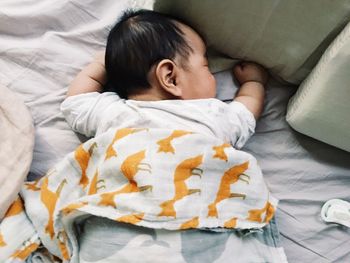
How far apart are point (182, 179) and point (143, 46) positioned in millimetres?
290

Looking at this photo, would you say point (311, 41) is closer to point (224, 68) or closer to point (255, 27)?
point (255, 27)

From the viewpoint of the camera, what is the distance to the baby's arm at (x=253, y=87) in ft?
3.36

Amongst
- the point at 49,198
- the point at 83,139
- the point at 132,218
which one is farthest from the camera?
the point at 83,139

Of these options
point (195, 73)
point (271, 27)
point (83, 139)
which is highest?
point (271, 27)

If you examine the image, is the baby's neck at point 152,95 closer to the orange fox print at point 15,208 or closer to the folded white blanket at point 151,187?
the folded white blanket at point 151,187

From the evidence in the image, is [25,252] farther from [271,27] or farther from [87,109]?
[271,27]

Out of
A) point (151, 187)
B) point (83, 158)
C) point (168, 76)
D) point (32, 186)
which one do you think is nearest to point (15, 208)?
point (32, 186)


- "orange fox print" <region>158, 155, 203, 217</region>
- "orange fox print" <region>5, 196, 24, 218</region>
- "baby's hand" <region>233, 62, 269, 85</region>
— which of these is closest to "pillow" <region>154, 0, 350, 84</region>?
"baby's hand" <region>233, 62, 269, 85</region>

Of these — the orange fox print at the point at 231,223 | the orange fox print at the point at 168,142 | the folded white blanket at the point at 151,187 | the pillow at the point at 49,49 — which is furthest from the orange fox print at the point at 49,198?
the orange fox print at the point at 231,223

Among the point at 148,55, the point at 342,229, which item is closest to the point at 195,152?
the point at 148,55

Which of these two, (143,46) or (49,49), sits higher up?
(143,46)

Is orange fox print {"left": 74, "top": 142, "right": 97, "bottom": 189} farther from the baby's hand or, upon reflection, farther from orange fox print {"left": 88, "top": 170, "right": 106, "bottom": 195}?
Answer: the baby's hand

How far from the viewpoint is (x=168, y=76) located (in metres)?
0.99

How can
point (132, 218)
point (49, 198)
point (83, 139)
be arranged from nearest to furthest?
point (132, 218), point (49, 198), point (83, 139)
